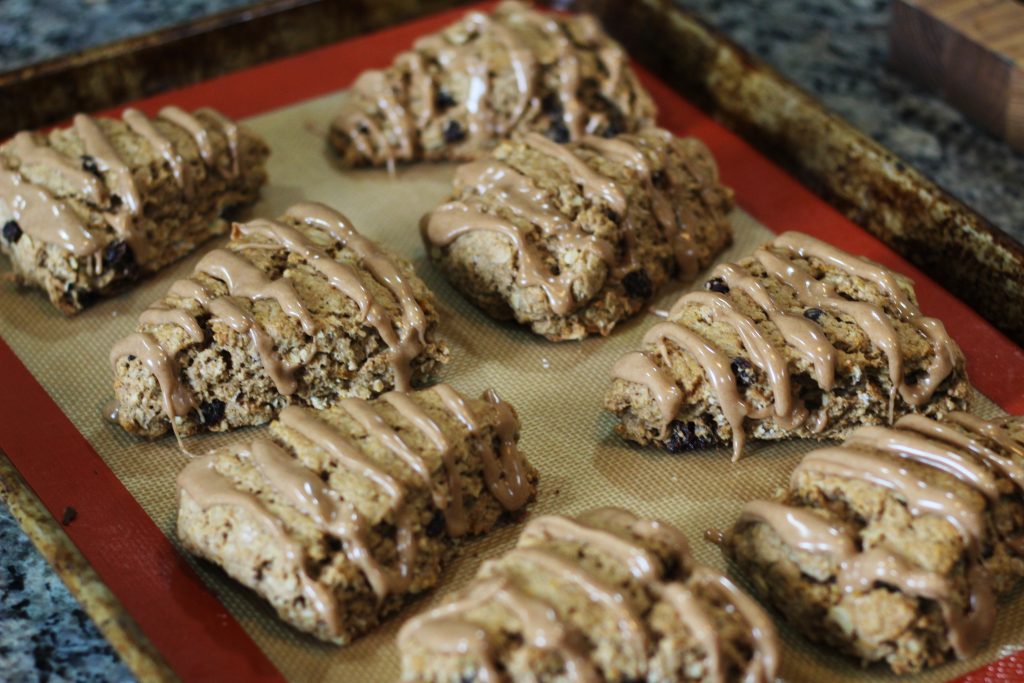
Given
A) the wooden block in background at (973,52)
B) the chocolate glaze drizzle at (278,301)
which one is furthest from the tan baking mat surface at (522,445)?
the wooden block in background at (973,52)

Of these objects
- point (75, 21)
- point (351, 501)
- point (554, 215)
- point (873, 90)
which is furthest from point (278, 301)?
point (873, 90)

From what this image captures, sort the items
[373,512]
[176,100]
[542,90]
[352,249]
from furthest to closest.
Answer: [176,100] → [542,90] → [352,249] → [373,512]

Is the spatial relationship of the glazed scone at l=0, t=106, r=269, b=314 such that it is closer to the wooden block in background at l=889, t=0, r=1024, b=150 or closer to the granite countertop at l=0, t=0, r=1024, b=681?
the granite countertop at l=0, t=0, r=1024, b=681

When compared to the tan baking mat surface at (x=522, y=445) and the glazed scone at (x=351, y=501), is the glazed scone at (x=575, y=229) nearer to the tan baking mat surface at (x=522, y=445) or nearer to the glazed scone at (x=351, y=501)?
the tan baking mat surface at (x=522, y=445)

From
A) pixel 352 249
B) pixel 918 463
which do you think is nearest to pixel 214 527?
pixel 352 249

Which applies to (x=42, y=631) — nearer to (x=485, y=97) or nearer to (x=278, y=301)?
(x=278, y=301)

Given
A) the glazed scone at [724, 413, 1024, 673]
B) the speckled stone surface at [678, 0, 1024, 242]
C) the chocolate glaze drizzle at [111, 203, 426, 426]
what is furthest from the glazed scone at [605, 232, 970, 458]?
the speckled stone surface at [678, 0, 1024, 242]

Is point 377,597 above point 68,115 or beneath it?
beneath

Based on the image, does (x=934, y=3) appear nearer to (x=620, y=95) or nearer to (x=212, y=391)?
(x=620, y=95)
